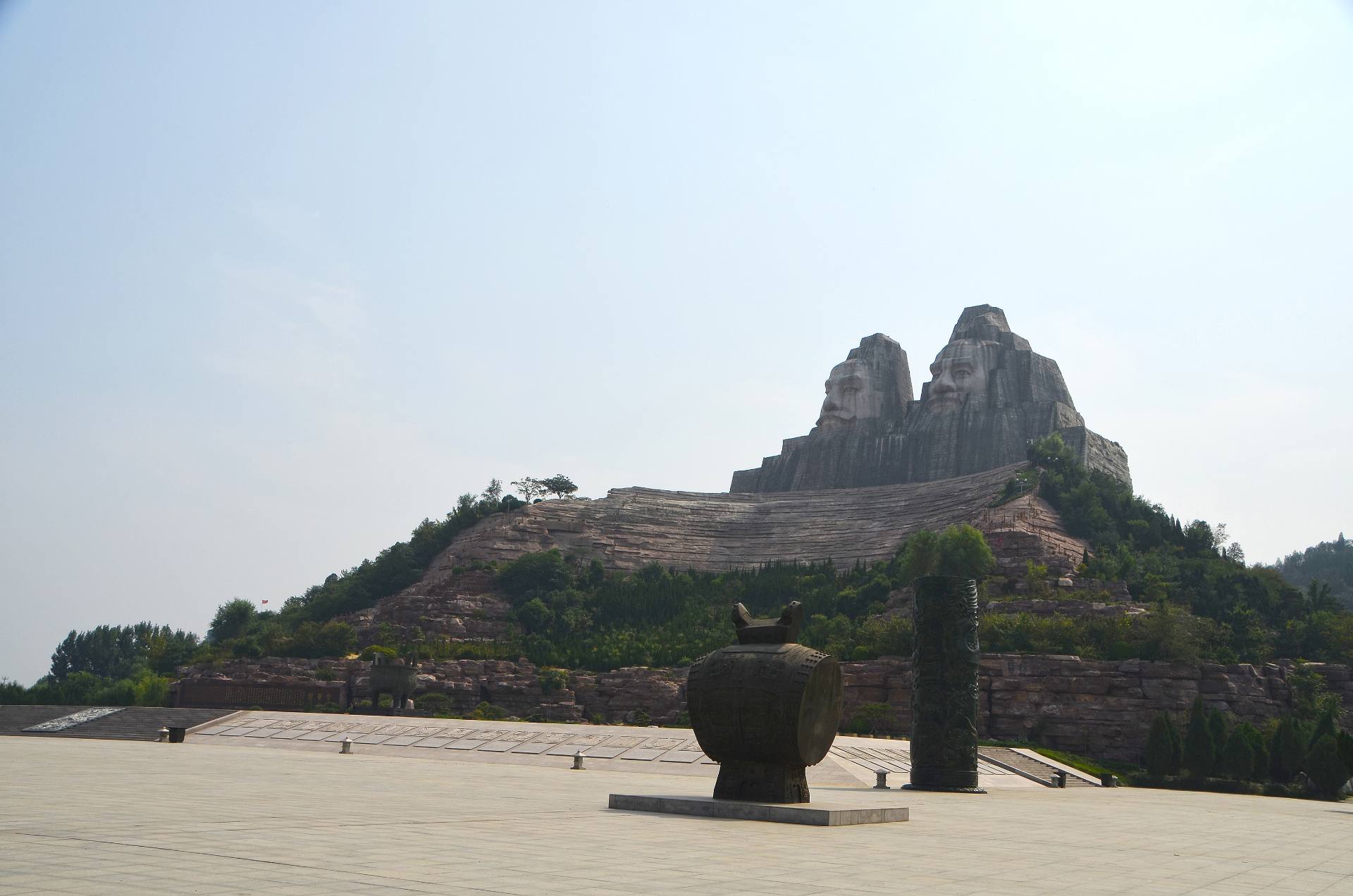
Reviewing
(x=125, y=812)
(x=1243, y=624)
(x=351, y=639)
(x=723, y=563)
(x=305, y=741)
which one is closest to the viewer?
(x=125, y=812)

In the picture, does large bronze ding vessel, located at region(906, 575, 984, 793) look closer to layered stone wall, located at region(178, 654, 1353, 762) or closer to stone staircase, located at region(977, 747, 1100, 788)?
stone staircase, located at region(977, 747, 1100, 788)

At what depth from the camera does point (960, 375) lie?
6338 centimetres

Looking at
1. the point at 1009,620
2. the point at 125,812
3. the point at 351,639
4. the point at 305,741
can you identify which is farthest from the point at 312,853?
the point at 351,639

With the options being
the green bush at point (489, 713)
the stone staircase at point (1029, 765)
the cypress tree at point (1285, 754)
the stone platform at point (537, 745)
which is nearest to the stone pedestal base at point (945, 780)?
the stone platform at point (537, 745)

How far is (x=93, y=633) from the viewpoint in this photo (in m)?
62.9

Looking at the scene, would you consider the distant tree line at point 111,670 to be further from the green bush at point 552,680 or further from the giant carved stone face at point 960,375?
the giant carved stone face at point 960,375

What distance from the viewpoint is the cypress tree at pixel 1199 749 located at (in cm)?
2353

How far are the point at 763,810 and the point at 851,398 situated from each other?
192 ft

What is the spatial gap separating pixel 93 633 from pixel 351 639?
29.7m

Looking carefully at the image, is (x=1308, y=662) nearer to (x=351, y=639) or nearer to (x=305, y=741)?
(x=305, y=741)

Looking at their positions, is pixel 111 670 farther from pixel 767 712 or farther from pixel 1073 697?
pixel 767 712

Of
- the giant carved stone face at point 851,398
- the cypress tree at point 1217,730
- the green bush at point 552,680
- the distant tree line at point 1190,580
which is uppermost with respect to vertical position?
the giant carved stone face at point 851,398

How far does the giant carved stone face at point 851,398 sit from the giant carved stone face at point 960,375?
3847mm

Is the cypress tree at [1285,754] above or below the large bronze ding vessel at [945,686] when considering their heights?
below
